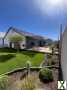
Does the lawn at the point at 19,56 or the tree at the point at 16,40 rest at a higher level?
the tree at the point at 16,40

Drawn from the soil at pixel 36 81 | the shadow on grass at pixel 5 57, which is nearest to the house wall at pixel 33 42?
the shadow on grass at pixel 5 57

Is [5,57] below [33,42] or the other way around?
below

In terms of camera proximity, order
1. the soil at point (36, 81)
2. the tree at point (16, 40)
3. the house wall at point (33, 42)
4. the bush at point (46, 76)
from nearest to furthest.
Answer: the soil at point (36, 81), the bush at point (46, 76), the tree at point (16, 40), the house wall at point (33, 42)

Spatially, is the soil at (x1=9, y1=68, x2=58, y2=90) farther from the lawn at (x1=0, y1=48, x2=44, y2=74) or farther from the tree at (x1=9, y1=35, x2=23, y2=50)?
the tree at (x1=9, y1=35, x2=23, y2=50)

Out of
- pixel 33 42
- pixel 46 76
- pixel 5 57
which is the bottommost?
pixel 46 76

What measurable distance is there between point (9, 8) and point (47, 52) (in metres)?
3.31

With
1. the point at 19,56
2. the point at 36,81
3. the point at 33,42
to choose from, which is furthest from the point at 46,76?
the point at 33,42

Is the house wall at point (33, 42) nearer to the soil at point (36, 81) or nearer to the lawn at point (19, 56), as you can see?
the lawn at point (19, 56)

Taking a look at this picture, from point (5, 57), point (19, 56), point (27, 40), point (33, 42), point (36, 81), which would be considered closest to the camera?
point (36, 81)

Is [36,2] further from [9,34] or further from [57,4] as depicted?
[9,34]

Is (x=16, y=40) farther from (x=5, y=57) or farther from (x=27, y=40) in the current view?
(x=5, y=57)

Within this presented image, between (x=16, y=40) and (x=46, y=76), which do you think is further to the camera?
(x=16, y=40)

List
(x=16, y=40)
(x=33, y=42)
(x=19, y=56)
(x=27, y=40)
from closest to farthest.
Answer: (x=19, y=56) → (x=16, y=40) → (x=27, y=40) → (x=33, y=42)

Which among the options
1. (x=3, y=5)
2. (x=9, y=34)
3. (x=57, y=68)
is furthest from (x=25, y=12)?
(x=9, y=34)
